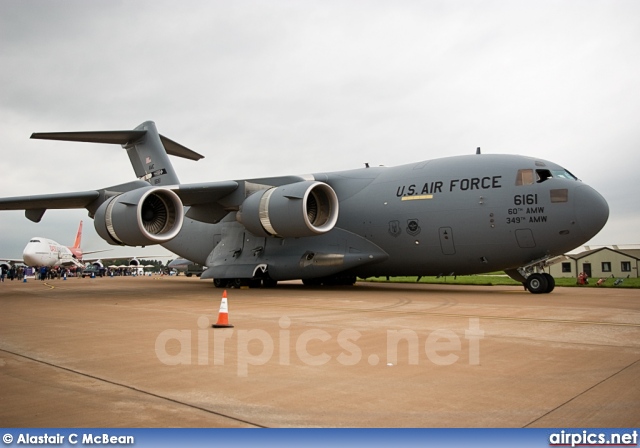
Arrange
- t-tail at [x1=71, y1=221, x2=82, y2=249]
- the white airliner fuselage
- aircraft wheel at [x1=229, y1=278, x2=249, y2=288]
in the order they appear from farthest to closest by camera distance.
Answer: t-tail at [x1=71, y1=221, x2=82, y2=249] → the white airliner fuselage → aircraft wheel at [x1=229, y1=278, x2=249, y2=288]

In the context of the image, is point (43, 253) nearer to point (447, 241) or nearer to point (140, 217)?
point (140, 217)

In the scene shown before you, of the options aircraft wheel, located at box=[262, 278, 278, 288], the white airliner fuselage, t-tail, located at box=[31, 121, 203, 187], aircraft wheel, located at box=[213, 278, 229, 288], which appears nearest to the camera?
aircraft wheel, located at box=[262, 278, 278, 288]

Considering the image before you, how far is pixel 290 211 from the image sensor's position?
1378 centimetres

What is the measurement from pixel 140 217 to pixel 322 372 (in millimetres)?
9515

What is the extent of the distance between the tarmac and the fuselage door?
6.33m

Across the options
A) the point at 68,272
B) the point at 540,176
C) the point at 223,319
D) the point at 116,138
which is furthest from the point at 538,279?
the point at 68,272

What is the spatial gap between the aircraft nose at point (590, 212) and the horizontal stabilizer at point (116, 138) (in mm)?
13861

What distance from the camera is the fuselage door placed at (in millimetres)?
13805

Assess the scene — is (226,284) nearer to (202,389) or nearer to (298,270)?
(298,270)

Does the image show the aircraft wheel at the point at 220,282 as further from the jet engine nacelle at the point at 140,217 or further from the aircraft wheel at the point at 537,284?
the aircraft wheel at the point at 537,284

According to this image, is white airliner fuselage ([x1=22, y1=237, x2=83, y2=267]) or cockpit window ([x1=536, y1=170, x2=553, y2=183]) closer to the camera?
cockpit window ([x1=536, y1=170, x2=553, y2=183])

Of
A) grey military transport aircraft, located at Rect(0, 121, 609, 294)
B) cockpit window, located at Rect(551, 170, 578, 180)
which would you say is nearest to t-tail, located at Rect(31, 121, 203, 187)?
grey military transport aircraft, located at Rect(0, 121, 609, 294)

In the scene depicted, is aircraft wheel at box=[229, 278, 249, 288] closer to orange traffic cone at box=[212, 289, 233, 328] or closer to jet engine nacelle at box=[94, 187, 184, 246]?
jet engine nacelle at box=[94, 187, 184, 246]

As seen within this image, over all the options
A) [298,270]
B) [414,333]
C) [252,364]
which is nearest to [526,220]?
[298,270]
